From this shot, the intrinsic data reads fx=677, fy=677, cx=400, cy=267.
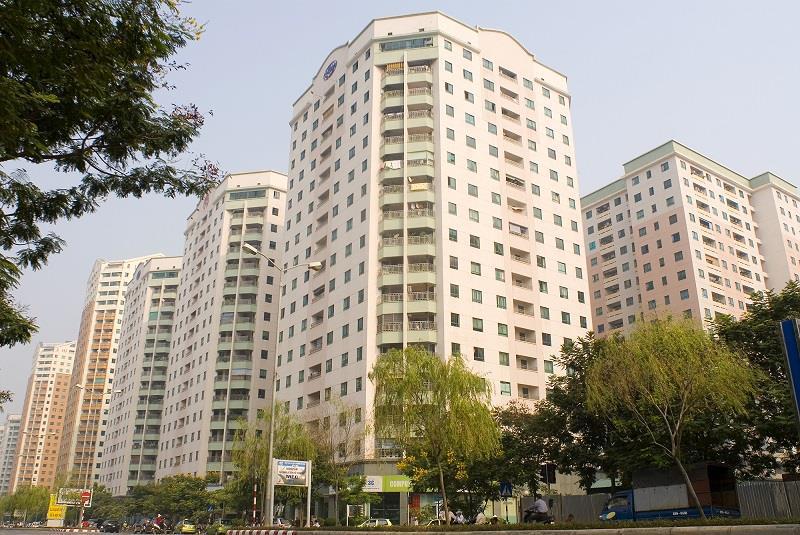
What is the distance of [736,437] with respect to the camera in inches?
1217

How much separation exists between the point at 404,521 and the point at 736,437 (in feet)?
98.7

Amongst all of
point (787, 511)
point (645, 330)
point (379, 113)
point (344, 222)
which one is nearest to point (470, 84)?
point (379, 113)

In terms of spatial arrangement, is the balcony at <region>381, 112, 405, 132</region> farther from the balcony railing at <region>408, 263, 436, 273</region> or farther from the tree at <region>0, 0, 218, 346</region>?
the tree at <region>0, 0, 218, 346</region>

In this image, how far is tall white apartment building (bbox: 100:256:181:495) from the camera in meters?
115

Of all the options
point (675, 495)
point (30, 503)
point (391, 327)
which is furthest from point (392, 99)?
point (30, 503)

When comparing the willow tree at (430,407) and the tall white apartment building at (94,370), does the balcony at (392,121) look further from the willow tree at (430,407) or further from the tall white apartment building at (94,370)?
the tall white apartment building at (94,370)

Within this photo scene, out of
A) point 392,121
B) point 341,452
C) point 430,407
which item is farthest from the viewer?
point 392,121

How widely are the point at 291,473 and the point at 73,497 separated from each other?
64.3m

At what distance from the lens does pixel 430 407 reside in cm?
2938

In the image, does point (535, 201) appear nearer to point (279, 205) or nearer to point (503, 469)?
point (503, 469)

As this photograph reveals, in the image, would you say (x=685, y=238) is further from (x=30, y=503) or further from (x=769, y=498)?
(x=30, y=503)

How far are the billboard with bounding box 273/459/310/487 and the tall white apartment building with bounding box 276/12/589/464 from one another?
75.0 ft

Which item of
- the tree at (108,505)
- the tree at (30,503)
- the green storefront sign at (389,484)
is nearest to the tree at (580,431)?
the green storefront sign at (389,484)

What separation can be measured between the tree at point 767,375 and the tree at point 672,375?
79.2 inches
